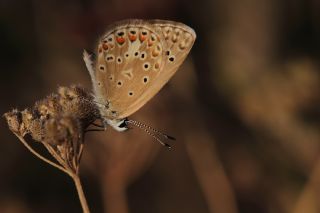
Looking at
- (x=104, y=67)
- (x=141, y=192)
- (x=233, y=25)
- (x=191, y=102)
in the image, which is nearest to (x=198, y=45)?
(x=233, y=25)

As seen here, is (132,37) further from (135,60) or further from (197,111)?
(197,111)

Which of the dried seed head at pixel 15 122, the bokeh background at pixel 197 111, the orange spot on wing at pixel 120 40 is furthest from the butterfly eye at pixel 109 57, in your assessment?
the bokeh background at pixel 197 111

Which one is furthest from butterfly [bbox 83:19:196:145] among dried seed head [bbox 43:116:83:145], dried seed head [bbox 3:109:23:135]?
dried seed head [bbox 43:116:83:145]

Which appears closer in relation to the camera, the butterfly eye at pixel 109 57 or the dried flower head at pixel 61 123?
the dried flower head at pixel 61 123

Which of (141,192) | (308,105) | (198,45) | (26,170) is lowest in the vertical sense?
(141,192)

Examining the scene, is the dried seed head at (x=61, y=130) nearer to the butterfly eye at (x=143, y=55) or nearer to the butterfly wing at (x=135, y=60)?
the butterfly wing at (x=135, y=60)

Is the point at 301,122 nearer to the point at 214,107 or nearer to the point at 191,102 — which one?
the point at 191,102
